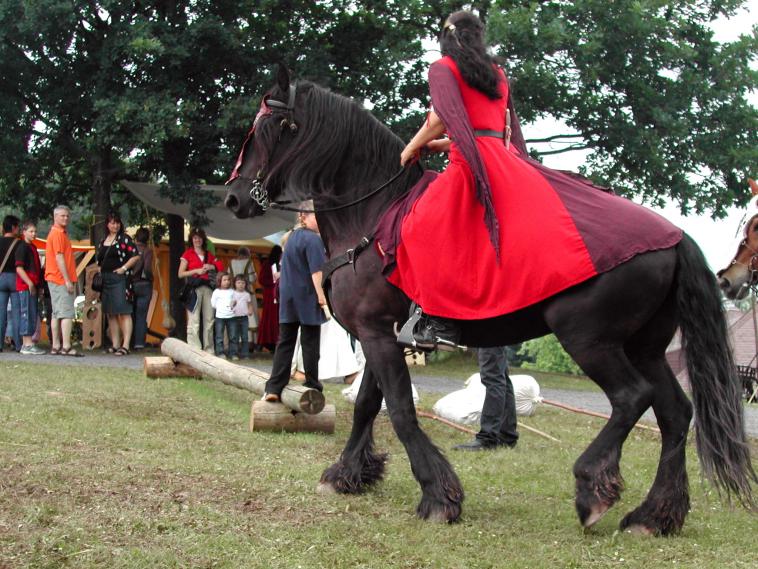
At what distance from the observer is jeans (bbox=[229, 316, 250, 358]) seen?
58.0 feet

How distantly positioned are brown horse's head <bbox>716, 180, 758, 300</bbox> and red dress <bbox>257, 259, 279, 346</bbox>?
42.0ft

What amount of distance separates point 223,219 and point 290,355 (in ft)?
37.7

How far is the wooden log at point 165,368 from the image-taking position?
1287 centimetres

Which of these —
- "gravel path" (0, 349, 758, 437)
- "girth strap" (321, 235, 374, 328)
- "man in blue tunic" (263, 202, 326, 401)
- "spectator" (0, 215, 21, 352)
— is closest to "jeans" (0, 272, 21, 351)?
"spectator" (0, 215, 21, 352)

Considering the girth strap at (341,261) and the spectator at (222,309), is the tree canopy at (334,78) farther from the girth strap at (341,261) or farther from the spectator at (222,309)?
the girth strap at (341,261)

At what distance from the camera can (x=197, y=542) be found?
16.1 ft

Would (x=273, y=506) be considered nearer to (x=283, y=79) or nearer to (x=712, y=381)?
(x=712, y=381)

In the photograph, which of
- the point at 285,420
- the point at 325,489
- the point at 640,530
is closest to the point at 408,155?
the point at 325,489

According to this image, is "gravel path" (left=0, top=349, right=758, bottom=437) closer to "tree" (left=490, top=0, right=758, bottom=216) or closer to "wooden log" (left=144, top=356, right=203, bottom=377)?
"wooden log" (left=144, top=356, right=203, bottom=377)

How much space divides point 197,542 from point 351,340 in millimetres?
8740

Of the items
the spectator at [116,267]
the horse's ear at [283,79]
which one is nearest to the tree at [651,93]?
the spectator at [116,267]

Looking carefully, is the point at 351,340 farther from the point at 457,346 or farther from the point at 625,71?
the point at 625,71

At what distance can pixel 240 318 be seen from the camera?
1795 centimetres

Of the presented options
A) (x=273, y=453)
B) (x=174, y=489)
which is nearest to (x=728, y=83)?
(x=273, y=453)
